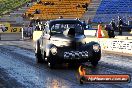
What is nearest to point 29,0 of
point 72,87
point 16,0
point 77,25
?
point 16,0

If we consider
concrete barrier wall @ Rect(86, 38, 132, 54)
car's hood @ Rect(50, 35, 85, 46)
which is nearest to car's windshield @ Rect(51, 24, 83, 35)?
car's hood @ Rect(50, 35, 85, 46)

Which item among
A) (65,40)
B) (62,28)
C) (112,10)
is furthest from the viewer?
(112,10)

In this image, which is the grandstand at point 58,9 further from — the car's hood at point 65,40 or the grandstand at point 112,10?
the car's hood at point 65,40

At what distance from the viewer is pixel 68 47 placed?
12.7 m

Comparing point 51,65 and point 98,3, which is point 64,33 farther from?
point 98,3

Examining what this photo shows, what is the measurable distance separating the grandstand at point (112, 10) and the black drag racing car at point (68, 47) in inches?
1596

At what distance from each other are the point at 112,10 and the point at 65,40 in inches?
1809

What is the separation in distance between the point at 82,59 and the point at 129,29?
34477mm

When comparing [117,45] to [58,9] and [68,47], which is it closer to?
[68,47]

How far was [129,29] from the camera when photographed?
152 feet

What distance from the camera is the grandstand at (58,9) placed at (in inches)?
2282

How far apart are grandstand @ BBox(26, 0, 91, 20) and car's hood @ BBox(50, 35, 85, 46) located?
43844 mm

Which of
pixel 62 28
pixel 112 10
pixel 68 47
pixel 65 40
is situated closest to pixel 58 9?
pixel 112 10

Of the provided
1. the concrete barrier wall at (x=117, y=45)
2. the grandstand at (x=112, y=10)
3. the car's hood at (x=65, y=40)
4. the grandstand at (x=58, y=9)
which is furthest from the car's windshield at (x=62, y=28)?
the grandstand at (x=58, y=9)
